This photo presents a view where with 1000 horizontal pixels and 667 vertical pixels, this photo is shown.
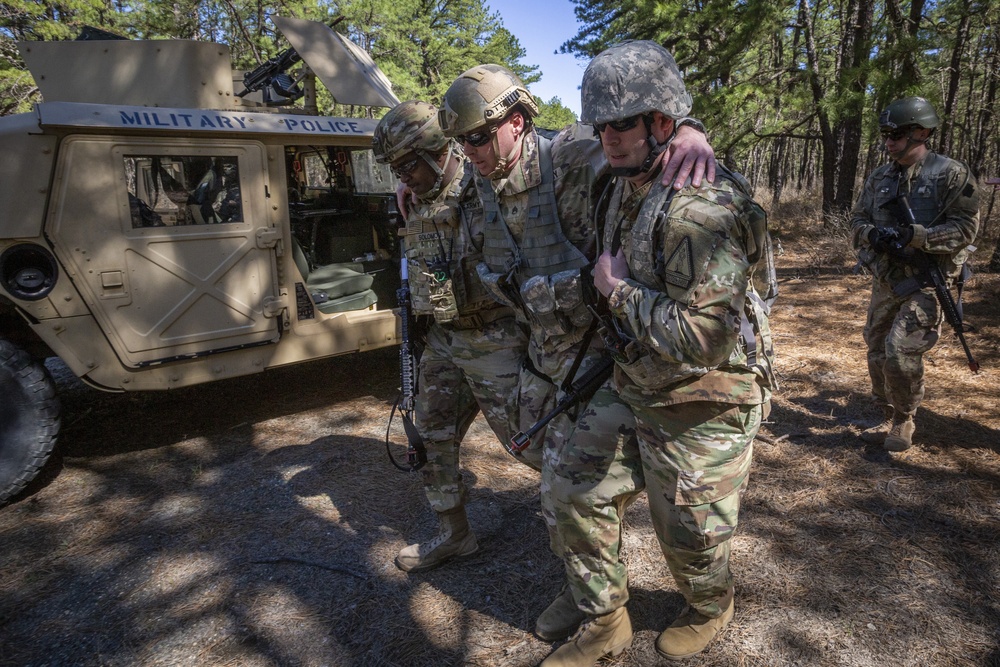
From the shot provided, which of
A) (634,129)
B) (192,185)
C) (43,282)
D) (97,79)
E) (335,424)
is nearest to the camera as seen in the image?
(634,129)

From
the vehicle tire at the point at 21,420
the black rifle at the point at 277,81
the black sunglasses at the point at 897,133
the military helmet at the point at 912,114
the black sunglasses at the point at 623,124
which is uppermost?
the black rifle at the point at 277,81

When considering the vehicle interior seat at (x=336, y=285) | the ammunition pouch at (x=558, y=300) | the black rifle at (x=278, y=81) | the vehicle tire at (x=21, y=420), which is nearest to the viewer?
the ammunition pouch at (x=558, y=300)

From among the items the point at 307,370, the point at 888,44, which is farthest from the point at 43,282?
the point at 888,44

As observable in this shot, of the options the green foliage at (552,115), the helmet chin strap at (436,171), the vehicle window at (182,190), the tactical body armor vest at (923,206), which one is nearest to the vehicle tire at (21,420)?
the vehicle window at (182,190)

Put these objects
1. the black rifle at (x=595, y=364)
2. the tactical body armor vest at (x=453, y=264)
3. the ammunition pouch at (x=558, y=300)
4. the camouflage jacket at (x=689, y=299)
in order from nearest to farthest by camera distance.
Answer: the camouflage jacket at (x=689, y=299) < the black rifle at (x=595, y=364) < the ammunition pouch at (x=558, y=300) < the tactical body armor vest at (x=453, y=264)

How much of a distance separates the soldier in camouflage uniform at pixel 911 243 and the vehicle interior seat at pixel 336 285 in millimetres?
3504

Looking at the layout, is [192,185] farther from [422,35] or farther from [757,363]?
[422,35]

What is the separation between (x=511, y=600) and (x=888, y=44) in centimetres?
726

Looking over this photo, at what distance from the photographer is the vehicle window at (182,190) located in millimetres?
3781

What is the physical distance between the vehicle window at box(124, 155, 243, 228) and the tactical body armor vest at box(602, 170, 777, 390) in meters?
3.01

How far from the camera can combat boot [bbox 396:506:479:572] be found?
2797 mm

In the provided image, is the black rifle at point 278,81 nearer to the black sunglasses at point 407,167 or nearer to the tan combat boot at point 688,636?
the black sunglasses at point 407,167

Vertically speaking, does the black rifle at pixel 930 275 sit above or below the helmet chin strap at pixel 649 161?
below

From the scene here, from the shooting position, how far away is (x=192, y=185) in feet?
13.0
